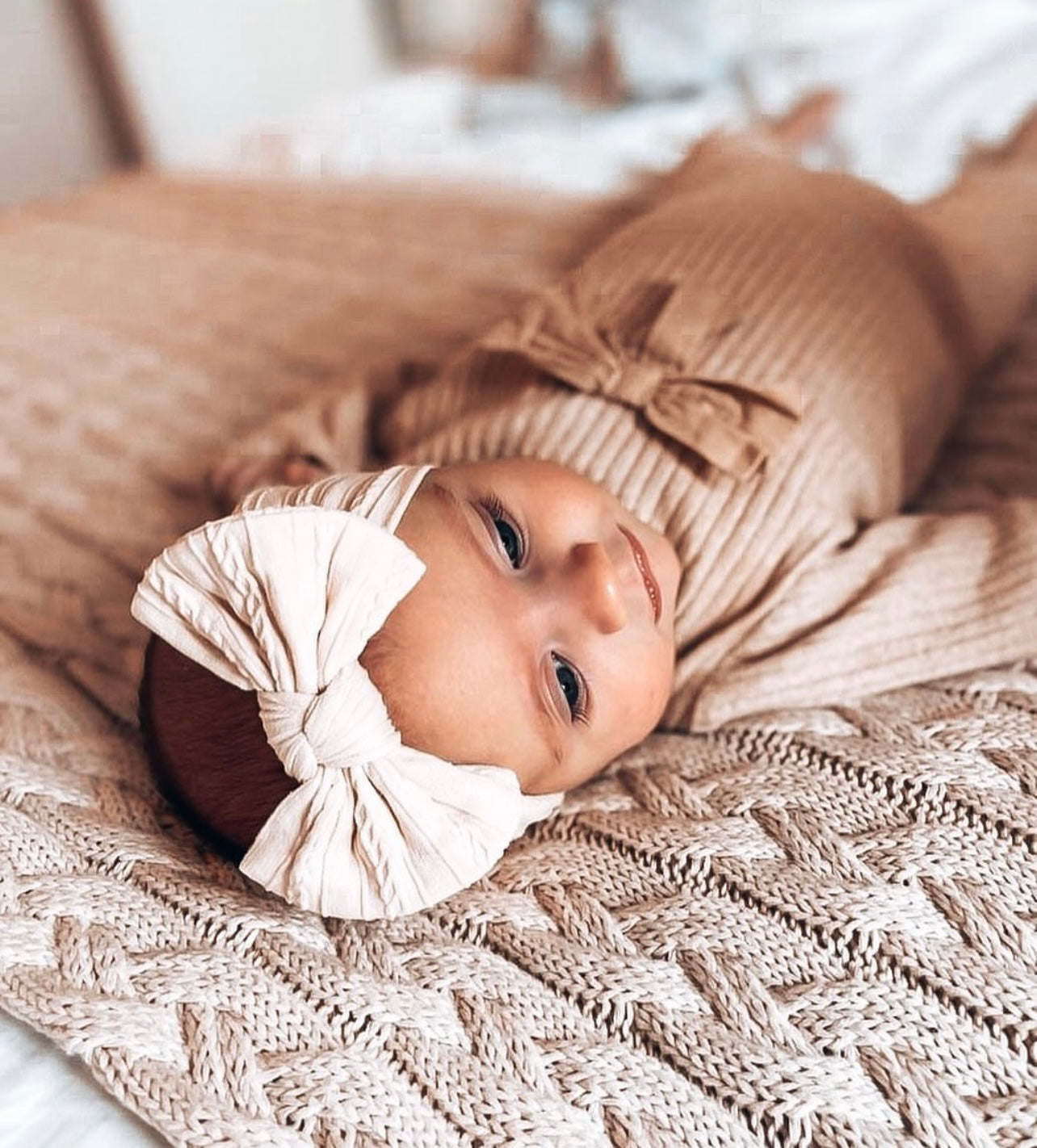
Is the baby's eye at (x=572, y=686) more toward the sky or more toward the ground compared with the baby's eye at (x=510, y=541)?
more toward the ground

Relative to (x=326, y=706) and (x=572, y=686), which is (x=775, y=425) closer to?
(x=572, y=686)

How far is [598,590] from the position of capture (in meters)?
0.75

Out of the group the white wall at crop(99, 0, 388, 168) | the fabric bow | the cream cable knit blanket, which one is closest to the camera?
the cream cable knit blanket

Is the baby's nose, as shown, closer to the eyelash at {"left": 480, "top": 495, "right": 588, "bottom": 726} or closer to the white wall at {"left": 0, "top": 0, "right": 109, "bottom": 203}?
the eyelash at {"left": 480, "top": 495, "right": 588, "bottom": 726}

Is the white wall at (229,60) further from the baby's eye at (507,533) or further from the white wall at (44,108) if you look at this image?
the baby's eye at (507,533)

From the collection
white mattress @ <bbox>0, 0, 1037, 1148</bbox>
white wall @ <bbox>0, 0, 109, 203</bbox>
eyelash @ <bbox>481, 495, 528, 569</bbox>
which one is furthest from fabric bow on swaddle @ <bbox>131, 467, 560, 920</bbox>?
white wall @ <bbox>0, 0, 109, 203</bbox>

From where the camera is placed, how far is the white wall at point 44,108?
2949 millimetres

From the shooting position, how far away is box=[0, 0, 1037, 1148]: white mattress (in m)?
1.70

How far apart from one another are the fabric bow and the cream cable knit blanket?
261 millimetres

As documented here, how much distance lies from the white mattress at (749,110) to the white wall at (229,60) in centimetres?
70

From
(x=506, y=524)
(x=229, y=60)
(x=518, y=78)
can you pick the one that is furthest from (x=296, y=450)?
(x=229, y=60)

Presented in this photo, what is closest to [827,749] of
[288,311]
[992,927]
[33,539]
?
[992,927]

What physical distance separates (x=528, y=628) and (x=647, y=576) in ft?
0.43

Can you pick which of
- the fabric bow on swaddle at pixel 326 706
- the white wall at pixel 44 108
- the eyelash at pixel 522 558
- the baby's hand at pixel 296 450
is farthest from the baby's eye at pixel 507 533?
the white wall at pixel 44 108
